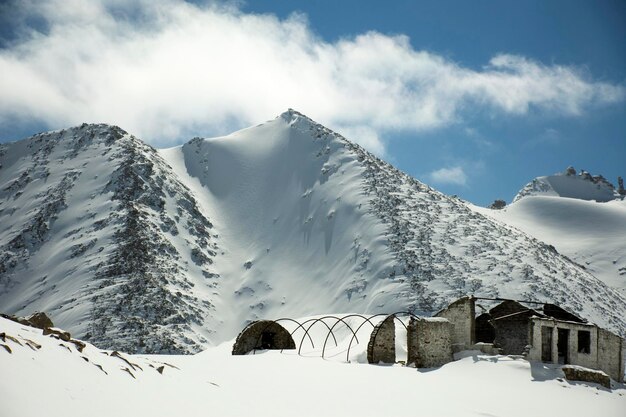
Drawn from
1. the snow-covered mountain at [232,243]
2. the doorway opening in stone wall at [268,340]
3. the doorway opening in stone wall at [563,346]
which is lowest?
the doorway opening in stone wall at [268,340]

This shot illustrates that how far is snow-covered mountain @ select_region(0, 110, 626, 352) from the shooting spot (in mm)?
81875

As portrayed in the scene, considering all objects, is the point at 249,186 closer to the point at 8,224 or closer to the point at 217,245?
the point at 217,245

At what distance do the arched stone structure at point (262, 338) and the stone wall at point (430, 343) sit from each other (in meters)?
11.4

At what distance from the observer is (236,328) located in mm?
84250

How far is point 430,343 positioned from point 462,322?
3709mm

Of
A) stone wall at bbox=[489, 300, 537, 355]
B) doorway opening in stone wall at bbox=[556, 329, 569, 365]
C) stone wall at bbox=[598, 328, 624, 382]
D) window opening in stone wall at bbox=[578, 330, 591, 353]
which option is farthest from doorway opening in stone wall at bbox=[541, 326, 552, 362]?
stone wall at bbox=[489, 300, 537, 355]

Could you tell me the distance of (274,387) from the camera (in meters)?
21.4

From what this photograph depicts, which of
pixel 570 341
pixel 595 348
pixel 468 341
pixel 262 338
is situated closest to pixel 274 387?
pixel 468 341

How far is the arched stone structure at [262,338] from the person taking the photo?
39.7m

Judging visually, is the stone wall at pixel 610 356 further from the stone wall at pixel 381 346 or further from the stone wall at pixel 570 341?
the stone wall at pixel 381 346

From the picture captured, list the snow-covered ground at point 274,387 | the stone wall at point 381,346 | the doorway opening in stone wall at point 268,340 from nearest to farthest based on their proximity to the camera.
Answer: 1. the snow-covered ground at point 274,387
2. the stone wall at point 381,346
3. the doorway opening in stone wall at point 268,340

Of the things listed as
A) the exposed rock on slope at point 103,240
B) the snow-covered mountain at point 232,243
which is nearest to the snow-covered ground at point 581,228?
the snow-covered mountain at point 232,243

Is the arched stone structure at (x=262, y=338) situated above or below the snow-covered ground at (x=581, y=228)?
below

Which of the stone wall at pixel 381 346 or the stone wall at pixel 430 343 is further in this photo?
the stone wall at pixel 381 346
